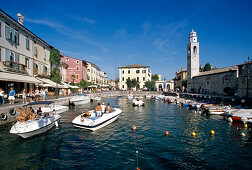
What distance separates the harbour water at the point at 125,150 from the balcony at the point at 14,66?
9967mm

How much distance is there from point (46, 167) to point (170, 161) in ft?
21.6

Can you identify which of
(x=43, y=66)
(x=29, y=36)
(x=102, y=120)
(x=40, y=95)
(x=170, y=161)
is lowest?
(x=170, y=161)

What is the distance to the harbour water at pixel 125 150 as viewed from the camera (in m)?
7.72

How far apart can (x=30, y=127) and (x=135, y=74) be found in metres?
66.5

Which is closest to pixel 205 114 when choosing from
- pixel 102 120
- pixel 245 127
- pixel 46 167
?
pixel 245 127

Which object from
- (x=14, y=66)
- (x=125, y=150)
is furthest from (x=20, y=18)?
(x=125, y=150)

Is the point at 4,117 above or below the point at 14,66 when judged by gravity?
below

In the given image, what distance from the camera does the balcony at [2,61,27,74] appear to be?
19.0m

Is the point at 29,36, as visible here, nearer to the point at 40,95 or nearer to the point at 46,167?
the point at 40,95

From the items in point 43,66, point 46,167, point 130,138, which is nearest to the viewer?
point 46,167

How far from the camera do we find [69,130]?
13.0m

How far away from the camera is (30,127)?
1057 centimetres

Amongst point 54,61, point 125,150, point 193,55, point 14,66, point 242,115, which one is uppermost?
point 193,55

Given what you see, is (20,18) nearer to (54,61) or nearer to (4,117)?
(54,61)
